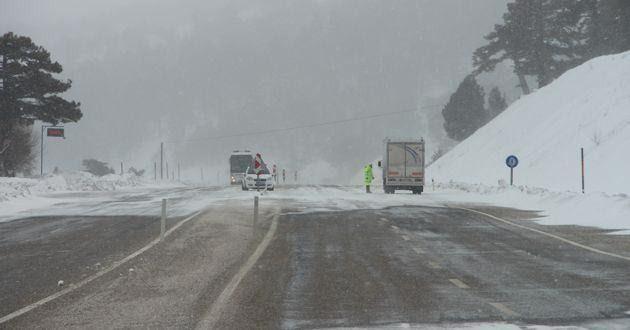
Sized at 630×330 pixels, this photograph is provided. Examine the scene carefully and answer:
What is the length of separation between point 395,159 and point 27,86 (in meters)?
31.1

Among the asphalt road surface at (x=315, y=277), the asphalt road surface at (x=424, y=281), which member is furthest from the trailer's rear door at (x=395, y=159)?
the asphalt road surface at (x=424, y=281)

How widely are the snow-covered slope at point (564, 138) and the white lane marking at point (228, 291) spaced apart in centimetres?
2518

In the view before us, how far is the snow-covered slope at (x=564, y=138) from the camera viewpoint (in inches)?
1480

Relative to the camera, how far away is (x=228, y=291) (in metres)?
8.43

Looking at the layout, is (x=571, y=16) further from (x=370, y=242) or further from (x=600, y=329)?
(x=600, y=329)

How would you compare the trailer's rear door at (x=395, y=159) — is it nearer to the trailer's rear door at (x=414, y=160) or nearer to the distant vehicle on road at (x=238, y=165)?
the trailer's rear door at (x=414, y=160)

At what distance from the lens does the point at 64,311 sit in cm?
739

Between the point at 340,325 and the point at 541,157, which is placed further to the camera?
the point at 541,157

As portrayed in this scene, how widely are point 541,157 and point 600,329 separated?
40878 mm

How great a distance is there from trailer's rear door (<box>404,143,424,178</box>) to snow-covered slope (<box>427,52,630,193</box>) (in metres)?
7.91

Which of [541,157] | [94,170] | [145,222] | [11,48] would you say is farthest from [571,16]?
[94,170]

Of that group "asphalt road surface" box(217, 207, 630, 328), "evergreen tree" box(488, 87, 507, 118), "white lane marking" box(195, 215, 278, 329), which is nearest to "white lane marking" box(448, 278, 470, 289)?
"asphalt road surface" box(217, 207, 630, 328)

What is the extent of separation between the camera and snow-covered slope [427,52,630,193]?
37.6m

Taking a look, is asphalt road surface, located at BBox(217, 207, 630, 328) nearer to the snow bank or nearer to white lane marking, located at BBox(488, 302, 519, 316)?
white lane marking, located at BBox(488, 302, 519, 316)
